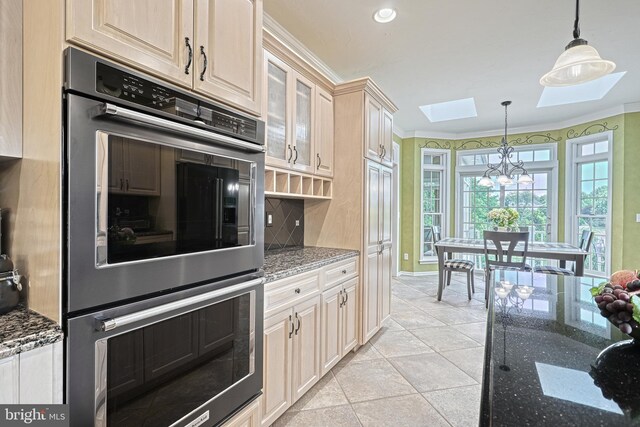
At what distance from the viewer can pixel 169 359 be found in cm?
112

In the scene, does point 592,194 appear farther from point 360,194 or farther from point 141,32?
point 141,32

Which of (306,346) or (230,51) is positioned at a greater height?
(230,51)

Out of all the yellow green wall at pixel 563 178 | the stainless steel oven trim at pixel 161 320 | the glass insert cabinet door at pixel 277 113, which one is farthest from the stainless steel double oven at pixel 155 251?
the yellow green wall at pixel 563 178

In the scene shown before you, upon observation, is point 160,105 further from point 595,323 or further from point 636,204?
point 636,204

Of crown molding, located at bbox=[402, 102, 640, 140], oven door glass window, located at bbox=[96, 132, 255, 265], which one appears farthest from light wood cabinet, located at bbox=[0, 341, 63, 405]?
crown molding, located at bbox=[402, 102, 640, 140]

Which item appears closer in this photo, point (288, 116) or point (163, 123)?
point (163, 123)

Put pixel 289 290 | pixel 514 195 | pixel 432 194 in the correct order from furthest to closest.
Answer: pixel 432 194, pixel 514 195, pixel 289 290

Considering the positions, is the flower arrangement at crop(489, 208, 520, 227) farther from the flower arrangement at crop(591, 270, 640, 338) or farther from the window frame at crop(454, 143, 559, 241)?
the flower arrangement at crop(591, 270, 640, 338)

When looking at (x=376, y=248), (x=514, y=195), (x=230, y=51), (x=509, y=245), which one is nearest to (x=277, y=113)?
(x=230, y=51)

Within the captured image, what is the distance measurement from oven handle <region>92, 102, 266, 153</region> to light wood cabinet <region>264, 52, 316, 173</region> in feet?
2.18

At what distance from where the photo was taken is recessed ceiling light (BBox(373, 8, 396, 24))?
7.76 ft

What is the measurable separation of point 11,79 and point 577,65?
8.14 feet

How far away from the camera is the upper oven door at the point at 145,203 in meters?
0.88

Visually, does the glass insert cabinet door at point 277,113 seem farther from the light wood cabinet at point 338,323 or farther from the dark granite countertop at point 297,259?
the light wood cabinet at point 338,323
